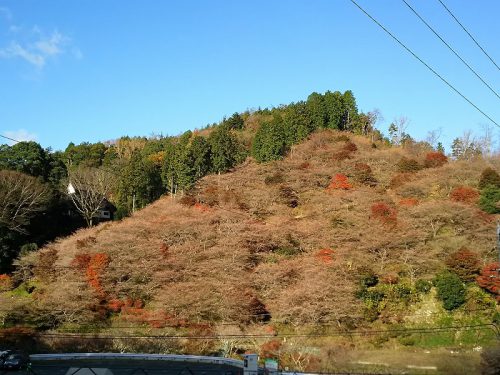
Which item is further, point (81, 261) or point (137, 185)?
point (137, 185)

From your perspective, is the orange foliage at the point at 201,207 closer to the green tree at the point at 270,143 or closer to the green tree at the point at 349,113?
the green tree at the point at 270,143

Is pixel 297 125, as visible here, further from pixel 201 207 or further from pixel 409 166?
pixel 201 207

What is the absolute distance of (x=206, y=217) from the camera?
2736 cm

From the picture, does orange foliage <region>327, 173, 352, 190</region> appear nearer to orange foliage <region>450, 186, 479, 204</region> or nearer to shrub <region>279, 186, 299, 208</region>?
shrub <region>279, 186, 299, 208</region>

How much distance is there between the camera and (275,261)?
24406 millimetres

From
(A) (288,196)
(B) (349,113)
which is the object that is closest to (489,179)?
(A) (288,196)

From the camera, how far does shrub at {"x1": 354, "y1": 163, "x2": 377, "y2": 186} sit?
103 ft

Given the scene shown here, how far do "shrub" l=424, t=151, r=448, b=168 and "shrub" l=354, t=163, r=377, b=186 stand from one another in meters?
4.05

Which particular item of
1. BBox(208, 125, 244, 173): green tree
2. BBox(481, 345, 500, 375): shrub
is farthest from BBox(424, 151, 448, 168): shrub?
BBox(481, 345, 500, 375): shrub

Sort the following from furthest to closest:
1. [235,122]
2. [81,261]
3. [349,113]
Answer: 1. [235,122]
2. [349,113]
3. [81,261]

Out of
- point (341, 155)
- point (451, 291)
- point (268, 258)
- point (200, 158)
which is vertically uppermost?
point (341, 155)

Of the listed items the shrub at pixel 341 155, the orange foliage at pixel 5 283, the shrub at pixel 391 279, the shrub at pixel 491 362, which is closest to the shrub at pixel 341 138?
the shrub at pixel 341 155

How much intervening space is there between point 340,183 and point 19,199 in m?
20.7

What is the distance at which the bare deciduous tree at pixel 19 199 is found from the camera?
28.3m
